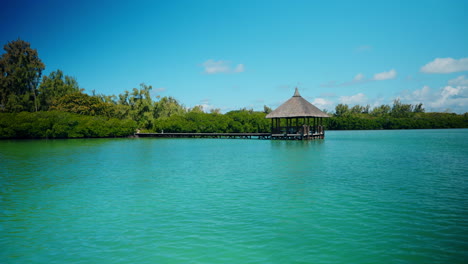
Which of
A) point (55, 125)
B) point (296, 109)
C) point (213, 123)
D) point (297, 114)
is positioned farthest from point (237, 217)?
point (213, 123)

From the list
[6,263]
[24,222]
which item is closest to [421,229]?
[6,263]

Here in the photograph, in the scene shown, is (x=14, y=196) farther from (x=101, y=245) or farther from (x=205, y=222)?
(x=205, y=222)

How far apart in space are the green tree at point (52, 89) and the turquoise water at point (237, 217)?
45.4 meters

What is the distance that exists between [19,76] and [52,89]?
17.2 feet

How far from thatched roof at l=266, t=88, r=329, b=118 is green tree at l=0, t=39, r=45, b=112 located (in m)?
37.2

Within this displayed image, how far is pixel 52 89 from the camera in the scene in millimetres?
56406

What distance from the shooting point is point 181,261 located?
19.9ft

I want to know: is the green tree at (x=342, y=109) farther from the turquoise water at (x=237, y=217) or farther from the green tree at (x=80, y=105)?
the turquoise water at (x=237, y=217)

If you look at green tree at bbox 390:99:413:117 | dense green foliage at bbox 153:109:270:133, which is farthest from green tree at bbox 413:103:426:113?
dense green foliage at bbox 153:109:270:133

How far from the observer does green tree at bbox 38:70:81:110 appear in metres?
55.4

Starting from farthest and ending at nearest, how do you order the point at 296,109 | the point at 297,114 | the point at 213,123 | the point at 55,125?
the point at 213,123 → the point at 55,125 → the point at 296,109 → the point at 297,114

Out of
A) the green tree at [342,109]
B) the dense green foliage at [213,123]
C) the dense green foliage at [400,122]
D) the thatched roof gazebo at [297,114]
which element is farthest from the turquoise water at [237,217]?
the green tree at [342,109]

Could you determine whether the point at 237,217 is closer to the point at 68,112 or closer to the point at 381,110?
the point at 68,112

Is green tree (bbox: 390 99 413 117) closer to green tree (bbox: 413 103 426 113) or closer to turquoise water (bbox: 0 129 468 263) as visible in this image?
green tree (bbox: 413 103 426 113)
